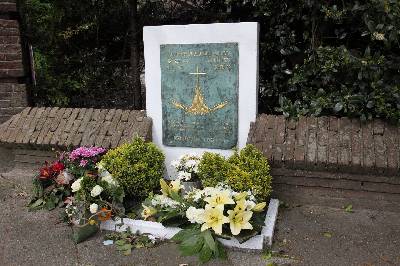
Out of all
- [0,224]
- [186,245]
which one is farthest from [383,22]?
[0,224]

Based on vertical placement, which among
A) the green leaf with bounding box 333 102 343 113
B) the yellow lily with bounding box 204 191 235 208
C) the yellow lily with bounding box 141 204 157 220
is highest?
the green leaf with bounding box 333 102 343 113

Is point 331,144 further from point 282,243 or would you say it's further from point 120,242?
point 120,242

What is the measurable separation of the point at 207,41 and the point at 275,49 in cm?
127

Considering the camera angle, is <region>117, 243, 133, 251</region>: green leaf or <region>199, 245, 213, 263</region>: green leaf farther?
<region>117, 243, 133, 251</region>: green leaf

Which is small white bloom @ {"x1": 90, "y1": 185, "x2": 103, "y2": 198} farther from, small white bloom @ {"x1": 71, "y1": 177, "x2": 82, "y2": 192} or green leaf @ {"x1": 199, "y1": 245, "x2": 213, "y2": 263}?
green leaf @ {"x1": 199, "y1": 245, "x2": 213, "y2": 263}

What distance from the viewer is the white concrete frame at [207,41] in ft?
13.4

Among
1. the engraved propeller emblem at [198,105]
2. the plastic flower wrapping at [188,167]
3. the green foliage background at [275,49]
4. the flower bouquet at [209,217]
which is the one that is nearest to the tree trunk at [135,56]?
the green foliage background at [275,49]

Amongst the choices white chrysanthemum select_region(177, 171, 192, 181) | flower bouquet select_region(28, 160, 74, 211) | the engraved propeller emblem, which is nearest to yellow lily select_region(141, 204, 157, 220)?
white chrysanthemum select_region(177, 171, 192, 181)

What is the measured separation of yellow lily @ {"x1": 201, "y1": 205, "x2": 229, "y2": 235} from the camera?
10.1 feet

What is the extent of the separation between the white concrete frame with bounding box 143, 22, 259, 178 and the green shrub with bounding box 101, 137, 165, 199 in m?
0.56

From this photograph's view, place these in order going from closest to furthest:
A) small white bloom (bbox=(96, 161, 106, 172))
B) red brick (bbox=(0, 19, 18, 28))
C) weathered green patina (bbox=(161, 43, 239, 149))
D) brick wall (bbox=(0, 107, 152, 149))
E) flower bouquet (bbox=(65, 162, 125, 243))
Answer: flower bouquet (bbox=(65, 162, 125, 243))
small white bloom (bbox=(96, 161, 106, 172))
weathered green patina (bbox=(161, 43, 239, 149))
brick wall (bbox=(0, 107, 152, 149))
red brick (bbox=(0, 19, 18, 28))

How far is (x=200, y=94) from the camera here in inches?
171

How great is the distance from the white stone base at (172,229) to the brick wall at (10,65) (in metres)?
2.64

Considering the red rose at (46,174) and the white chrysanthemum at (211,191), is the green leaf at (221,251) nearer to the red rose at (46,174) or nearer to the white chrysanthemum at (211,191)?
the white chrysanthemum at (211,191)
